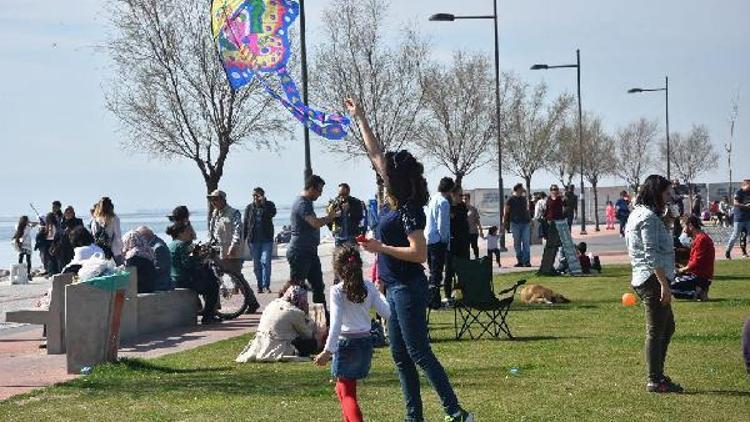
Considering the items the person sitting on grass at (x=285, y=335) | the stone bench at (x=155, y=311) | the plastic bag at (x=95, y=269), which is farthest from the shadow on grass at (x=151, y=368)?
the stone bench at (x=155, y=311)

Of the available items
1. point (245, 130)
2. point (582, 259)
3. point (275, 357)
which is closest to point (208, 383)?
point (275, 357)

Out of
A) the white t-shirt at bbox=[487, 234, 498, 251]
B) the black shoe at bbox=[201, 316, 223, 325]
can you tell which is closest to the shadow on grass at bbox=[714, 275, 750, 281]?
the white t-shirt at bbox=[487, 234, 498, 251]

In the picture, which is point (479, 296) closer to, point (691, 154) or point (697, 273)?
point (697, 273)

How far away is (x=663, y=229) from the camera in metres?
11.4

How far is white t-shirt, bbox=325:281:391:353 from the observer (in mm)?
9602

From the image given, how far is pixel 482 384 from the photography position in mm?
12242

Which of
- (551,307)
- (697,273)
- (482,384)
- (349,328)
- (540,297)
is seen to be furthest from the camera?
(540,297)

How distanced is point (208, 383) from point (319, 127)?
266cm

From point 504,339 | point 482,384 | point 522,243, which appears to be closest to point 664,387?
point 482,384

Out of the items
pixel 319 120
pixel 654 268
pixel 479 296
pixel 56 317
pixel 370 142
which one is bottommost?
pixel 56 317

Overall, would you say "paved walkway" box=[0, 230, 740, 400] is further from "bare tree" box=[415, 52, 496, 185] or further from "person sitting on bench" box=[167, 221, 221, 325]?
"bare tree" box=[415, 52, 496, 185]

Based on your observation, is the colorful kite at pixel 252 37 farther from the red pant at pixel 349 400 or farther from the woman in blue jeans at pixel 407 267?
the red pant at pixel 349 400

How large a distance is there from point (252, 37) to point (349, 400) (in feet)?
23.5

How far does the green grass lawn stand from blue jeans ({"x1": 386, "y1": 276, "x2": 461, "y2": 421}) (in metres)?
0.88
